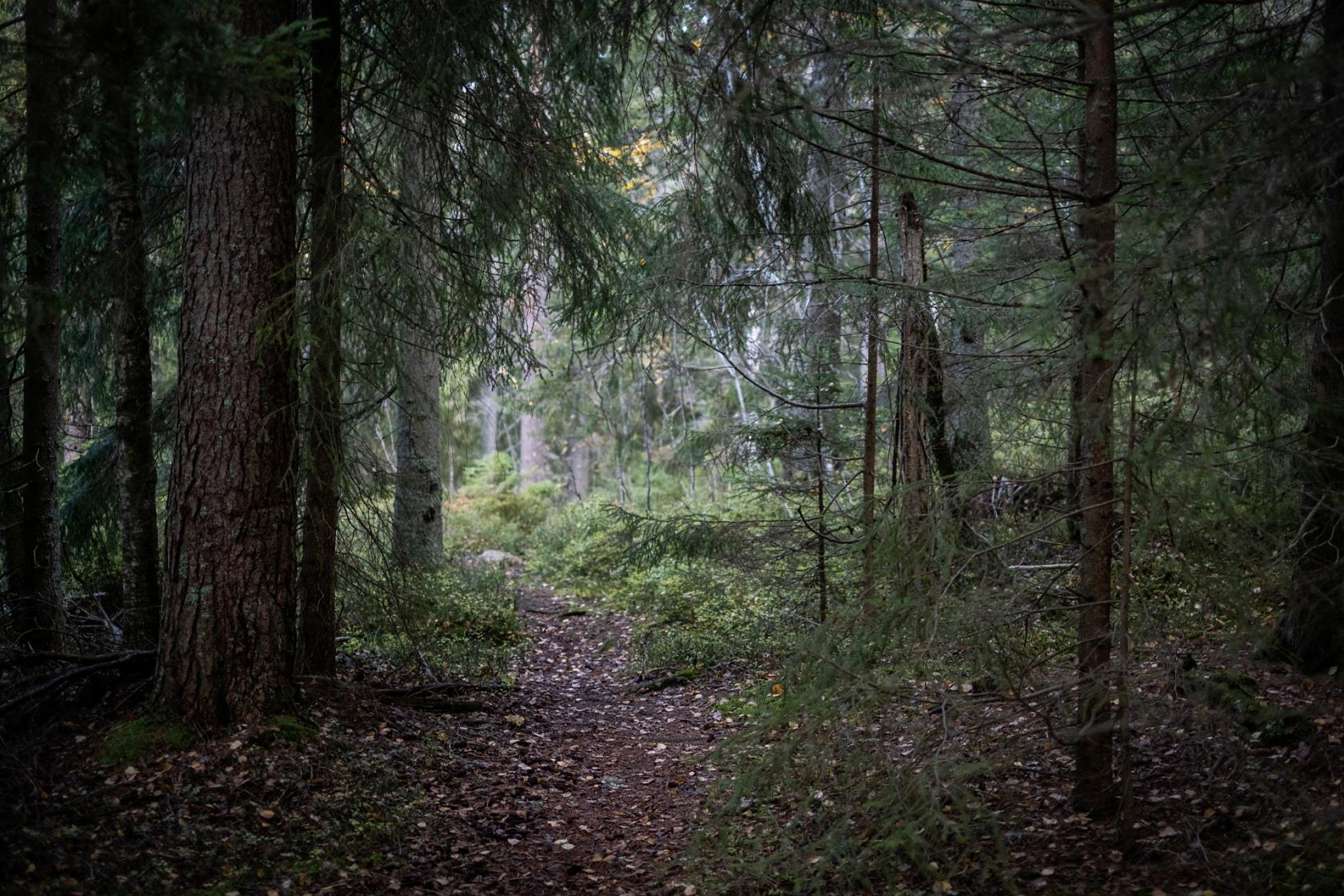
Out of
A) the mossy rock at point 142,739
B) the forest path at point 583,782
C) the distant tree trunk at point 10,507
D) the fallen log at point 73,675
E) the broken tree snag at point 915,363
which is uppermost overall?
the broken tree snag at point 915,363

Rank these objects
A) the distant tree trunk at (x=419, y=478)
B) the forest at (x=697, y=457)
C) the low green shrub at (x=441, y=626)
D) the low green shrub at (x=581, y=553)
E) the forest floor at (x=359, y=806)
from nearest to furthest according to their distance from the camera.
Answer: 1. the forest at (x=697, y=457)
2. the forest floor at (x=359, y=806)
3. the low green shrub at (x=441, y=626)
4. the distant tree trunk at (x=419, y=478)
5. the low green shrub at (x=581, y=553)

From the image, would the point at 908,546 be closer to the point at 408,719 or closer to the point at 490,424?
the point at 408,719

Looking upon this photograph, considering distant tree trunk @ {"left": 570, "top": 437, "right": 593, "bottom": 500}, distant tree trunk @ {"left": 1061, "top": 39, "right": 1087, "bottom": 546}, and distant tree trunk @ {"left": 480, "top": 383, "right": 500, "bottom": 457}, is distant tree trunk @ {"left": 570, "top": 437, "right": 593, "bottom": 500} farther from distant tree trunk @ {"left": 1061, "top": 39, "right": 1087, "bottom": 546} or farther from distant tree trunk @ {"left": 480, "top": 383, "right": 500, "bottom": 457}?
distant tree trunk @ {"left": 1061, "top": 39, "right": 1087, "bottom": 546}

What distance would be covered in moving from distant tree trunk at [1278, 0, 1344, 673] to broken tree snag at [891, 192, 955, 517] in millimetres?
2468

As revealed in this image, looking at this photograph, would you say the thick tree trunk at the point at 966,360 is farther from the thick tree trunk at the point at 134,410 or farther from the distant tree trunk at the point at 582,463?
the distant tree trunk at the point at 582,463

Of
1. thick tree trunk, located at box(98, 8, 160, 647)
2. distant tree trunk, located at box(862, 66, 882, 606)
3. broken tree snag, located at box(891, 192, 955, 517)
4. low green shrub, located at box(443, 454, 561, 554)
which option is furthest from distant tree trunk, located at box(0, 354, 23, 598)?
low green shrub, located at box(443, 454, 561, 554)

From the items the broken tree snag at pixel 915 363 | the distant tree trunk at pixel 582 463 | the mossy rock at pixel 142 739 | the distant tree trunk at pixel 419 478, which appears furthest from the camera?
the distant tree trunk at pixel 582 463

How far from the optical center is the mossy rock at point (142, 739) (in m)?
4.95

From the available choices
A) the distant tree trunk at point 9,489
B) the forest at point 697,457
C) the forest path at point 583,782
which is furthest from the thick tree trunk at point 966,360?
the distant tree trunk at point 9,489

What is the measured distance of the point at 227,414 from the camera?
17.3ft

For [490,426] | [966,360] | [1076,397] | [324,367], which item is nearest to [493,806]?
[324,367]

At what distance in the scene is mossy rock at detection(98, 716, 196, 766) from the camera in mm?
4945

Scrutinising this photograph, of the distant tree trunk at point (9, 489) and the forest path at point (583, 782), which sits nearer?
the forest path at point (583, 782)

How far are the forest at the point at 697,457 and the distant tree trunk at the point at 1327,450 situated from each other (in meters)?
0.04
